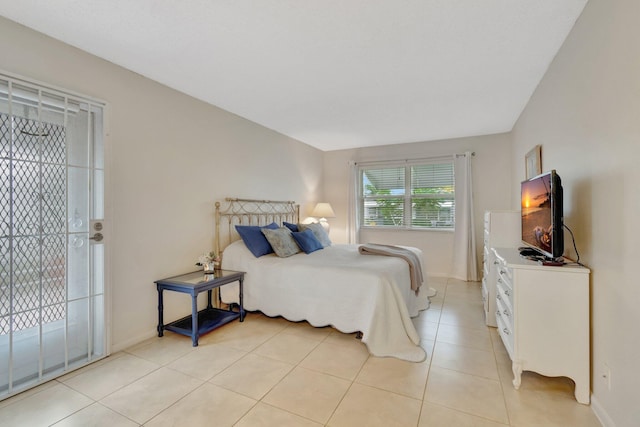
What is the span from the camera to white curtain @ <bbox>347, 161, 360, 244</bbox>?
563 cm

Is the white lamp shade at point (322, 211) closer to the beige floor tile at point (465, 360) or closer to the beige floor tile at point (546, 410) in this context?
the beige floor tile at point (465, 360)

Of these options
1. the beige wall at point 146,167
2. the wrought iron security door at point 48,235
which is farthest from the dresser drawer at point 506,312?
the wrought iron security door at point 48,235

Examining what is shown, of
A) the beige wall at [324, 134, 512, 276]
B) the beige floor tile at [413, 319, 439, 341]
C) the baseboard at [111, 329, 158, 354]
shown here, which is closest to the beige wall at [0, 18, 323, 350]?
the baseboard at [111, 329, 158, 354]

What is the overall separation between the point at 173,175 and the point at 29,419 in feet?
6.56

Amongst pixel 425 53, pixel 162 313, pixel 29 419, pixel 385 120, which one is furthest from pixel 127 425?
pixel 385 120

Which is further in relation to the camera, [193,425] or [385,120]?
[385,120]

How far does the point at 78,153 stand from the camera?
2.23m

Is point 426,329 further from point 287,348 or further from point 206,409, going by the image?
point 206,409

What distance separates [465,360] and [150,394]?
2.26m

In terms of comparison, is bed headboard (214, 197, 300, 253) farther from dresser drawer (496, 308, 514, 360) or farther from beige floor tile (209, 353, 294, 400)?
dresser drawer (496, 308, 514, 360)

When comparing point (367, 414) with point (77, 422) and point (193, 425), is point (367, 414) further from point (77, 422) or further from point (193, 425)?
point (77, 422)

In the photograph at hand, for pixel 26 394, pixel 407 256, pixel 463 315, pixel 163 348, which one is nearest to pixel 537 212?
pixel 407 256

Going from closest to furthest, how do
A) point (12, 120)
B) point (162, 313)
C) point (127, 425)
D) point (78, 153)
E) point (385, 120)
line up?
point (127, 425) → point (12, 120) → point (78, 153) → point (162, 313) → point (385, 120)

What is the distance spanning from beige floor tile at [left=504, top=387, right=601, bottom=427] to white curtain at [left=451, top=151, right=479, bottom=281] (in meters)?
3.06
